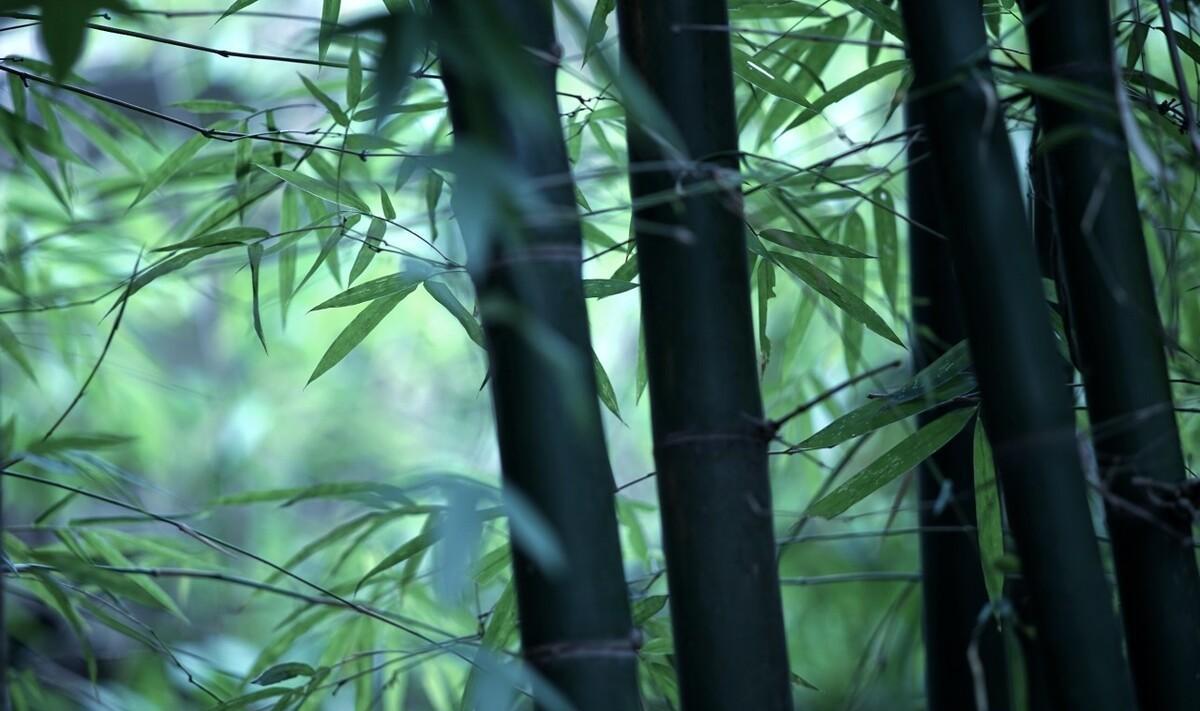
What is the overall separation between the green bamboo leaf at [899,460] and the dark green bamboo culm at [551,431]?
0.19 m

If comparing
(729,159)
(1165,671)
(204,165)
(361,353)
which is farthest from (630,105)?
(361,353)

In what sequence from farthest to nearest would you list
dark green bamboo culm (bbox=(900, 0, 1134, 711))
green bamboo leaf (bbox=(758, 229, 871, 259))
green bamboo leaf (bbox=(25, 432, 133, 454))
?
green bamboo leaf (bbox=(25, 432, 133, 454))
green bamboo leaf (bbox=(758, 229, 871, 259))
dark green bamboo culm (bbox=(900, 0, 1134, 711))

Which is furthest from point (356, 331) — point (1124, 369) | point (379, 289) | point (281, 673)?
point (1124, 369)

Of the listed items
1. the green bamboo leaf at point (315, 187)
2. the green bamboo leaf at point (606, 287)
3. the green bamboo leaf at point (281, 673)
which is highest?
the green bamboo leaf at point (315, 187)

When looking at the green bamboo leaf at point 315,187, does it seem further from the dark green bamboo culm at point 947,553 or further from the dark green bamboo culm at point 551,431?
the dark green bamboo culm at point 947,553

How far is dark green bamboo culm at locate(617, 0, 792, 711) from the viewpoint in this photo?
0.48 m

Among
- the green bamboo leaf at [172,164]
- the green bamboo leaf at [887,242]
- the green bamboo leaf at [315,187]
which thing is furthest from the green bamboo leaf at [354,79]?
the green bamboo leaf at [887,242]

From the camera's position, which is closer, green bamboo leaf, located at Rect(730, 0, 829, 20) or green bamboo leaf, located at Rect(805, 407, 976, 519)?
green bamboo leaf, located at Rect(805, 407, 976, 519)

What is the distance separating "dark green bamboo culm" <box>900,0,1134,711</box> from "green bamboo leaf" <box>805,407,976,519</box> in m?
0.14

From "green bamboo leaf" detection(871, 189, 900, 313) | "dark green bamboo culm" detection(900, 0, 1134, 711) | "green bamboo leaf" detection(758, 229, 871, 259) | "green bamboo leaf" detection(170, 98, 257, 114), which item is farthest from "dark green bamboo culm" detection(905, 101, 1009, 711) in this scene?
"green bamboo leaf" detection(170, 98, 257, 114)

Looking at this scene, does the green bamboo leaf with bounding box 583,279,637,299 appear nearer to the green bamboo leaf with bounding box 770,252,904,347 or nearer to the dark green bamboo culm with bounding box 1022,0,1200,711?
Answer: the green bamboo leaf with bounding box 770,252,904,347

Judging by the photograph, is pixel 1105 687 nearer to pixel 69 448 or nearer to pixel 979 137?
pixel 979 137

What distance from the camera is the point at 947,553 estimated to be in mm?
754

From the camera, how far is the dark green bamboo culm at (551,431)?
443 mm
